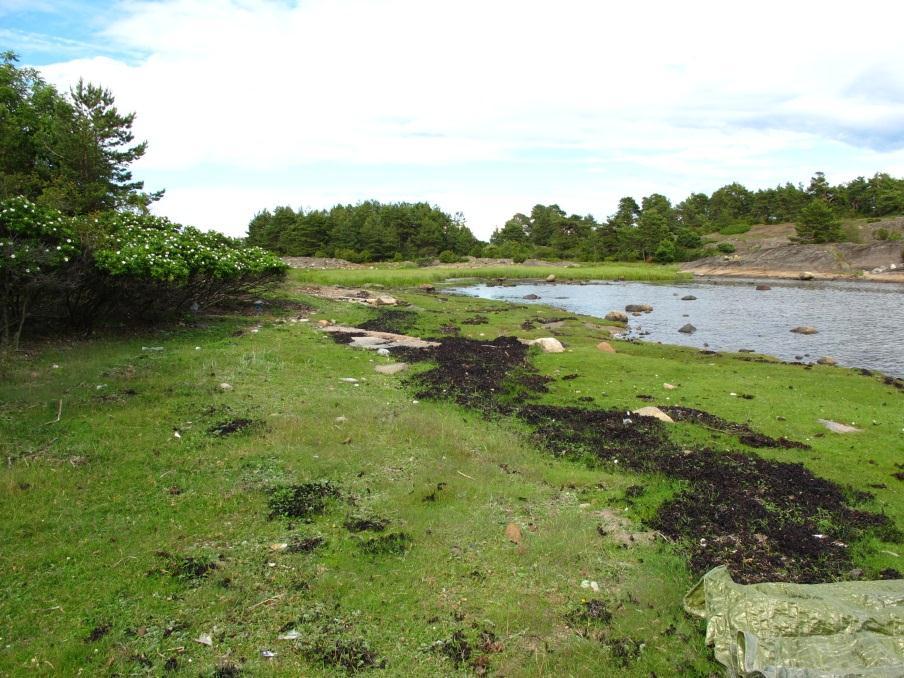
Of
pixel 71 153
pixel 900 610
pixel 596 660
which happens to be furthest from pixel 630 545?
pixel 71 153

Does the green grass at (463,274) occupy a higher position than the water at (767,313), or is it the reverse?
the green grass at (463,274)

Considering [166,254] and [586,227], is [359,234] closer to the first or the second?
[586,227]

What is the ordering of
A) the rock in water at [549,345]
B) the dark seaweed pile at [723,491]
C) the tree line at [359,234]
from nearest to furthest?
the dark seaweed pile at [723,491]
the rock in water at [549,345]
the tree line at [359,234]

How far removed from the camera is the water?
27.1m

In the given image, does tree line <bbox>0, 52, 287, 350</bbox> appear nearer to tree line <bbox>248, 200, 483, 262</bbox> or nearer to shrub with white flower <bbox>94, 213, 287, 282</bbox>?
shrub with white flower <bbox>94, 213, 287, 282</bbox>

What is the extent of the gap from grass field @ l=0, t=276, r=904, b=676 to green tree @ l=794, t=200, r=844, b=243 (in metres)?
89.1

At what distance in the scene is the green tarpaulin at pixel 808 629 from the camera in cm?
471

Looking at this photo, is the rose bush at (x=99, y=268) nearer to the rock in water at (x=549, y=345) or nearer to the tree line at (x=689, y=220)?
the rock in water at (x=549, y=345)

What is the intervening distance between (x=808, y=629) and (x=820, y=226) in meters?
102

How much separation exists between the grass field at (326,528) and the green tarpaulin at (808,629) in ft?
1.42

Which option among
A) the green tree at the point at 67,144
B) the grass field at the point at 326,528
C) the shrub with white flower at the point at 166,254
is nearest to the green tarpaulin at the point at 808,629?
the grass field at the point at 326,528

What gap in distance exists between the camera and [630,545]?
7574 millimetres

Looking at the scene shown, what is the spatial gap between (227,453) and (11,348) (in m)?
8.81

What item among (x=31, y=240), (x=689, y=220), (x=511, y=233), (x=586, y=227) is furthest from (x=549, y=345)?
(x=689, y=220)
